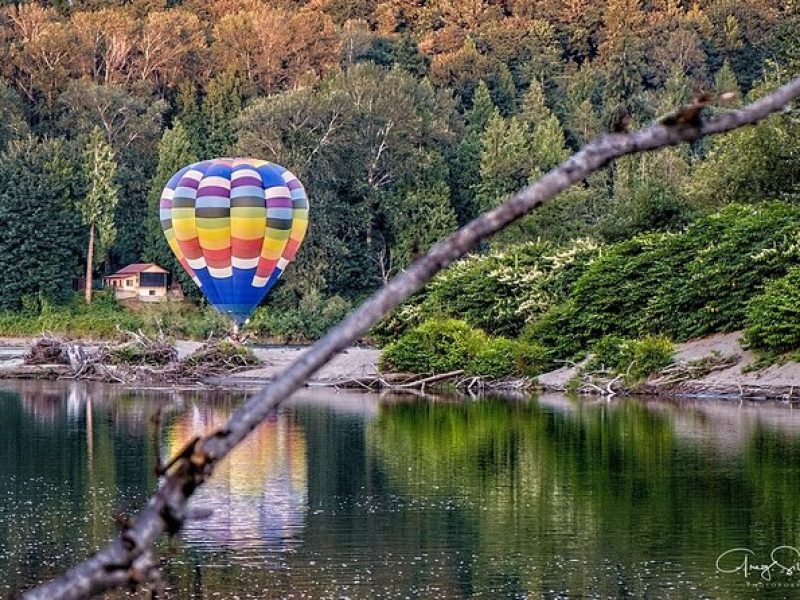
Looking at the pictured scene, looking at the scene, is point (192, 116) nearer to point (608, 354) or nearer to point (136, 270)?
Result: point (136, 270)

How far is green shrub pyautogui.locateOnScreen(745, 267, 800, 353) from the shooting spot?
31.6m

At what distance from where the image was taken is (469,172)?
67688mm

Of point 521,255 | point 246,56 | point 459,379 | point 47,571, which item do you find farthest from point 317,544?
point 246,56

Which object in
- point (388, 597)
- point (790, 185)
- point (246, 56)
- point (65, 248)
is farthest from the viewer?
point (246, 56)

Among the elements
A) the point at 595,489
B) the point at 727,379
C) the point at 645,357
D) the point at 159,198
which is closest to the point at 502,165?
the point at 159,198

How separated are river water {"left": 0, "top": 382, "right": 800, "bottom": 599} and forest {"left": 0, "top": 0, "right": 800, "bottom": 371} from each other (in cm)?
504

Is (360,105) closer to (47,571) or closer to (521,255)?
(521,255)

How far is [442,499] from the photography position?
19.4m

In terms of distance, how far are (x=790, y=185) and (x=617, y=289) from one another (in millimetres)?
6344

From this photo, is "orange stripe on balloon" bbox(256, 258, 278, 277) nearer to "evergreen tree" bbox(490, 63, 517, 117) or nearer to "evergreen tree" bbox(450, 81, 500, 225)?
"evergreen tree" bbox(450, 81, 500, 225)

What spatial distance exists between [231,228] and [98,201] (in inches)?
728

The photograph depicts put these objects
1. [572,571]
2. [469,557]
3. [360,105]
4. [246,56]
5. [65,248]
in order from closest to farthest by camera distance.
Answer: [572,571] → [469,557] → [65,248] → [360,105] → [246,56]

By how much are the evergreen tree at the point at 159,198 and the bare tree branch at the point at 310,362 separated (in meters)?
59.7

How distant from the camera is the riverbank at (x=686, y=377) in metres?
32.2
